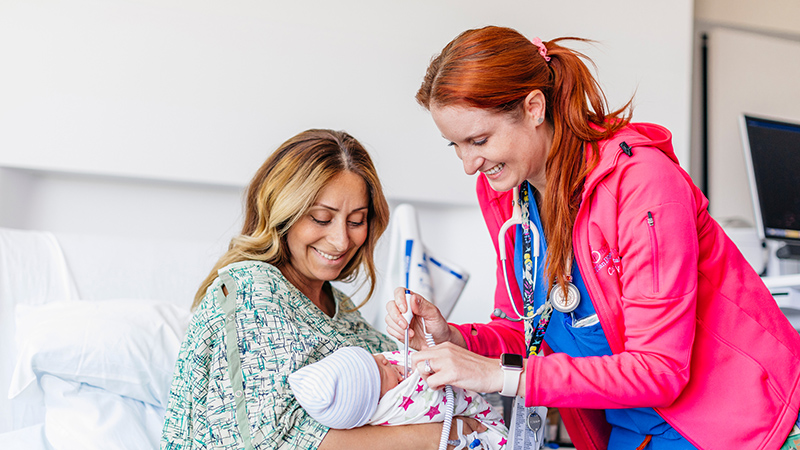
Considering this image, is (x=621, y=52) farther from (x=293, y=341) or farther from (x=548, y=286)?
(x=293, y=341)

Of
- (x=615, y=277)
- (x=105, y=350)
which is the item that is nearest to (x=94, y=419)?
(x=105, y=350)

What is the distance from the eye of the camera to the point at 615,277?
1.19 metres

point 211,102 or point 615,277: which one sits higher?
point 211,102

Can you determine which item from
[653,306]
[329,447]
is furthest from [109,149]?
[653,306]

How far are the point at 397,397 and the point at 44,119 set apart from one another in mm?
1733

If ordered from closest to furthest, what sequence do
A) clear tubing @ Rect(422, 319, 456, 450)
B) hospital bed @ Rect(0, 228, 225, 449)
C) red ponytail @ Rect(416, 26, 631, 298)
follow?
red ponytail @ Rect(416, 26, 631, 298)
clear tubing @ Rect(422, 319, 456, 450)
hospital bed @ Rect(0, 228, 225, 449)

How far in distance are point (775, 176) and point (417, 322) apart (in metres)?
1.80

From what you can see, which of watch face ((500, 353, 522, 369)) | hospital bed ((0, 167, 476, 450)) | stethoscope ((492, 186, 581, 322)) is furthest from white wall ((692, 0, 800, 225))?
watch face ((500, 353, 522, 369))

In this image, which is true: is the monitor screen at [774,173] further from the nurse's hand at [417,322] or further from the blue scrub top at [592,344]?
the nurse's hand at [417,322]

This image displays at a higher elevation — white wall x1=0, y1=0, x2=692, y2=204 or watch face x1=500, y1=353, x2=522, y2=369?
white wall x1=0, y1=0, x2=692, y2=204

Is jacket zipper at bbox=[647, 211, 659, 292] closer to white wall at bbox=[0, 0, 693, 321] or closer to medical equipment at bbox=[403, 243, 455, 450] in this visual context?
medical equipment at bbox=[403, 243, 455, 450]

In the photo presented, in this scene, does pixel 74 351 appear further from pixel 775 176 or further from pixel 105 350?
pixel 775 176

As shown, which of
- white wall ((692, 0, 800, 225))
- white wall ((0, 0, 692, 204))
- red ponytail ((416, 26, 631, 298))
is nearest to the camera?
red ponytail ((416, 26, 631, 298))

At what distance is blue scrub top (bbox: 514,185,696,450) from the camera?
1263mm
